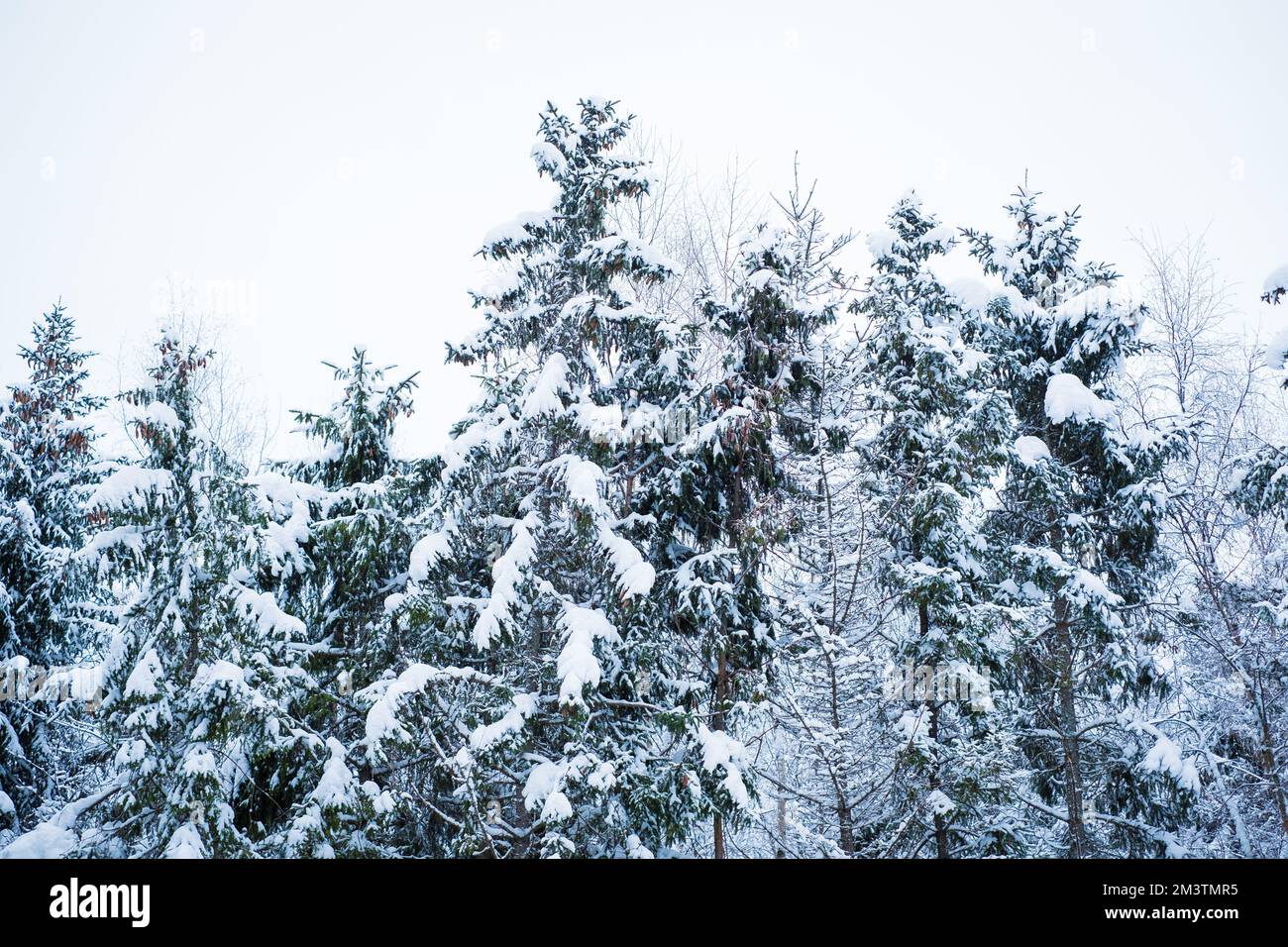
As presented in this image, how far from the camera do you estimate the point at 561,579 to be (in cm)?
1075

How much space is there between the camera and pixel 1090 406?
11.5 meters

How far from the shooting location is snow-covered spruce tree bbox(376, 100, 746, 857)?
8.63 m

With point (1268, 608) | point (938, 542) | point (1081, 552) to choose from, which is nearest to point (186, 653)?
point (938, 542)

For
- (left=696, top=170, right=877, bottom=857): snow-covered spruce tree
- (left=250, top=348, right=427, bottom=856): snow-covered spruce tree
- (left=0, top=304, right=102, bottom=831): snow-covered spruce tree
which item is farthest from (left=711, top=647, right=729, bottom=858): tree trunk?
(left=0, top=304, right=102, bottom=831): snow-covered spruce tree

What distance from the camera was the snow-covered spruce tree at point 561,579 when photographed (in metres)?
8.63

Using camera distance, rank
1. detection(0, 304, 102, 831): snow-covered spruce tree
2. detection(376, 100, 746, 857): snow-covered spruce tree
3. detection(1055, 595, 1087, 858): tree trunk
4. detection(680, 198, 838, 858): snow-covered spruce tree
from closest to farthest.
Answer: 1. detection(376, 100, 746, 857): snow-covered spruce tree
2. detection(680, 198, 838, 858): snow-covered spruce tree
3. detection(1055, 595, 1087, 858): tree trunk
4. detection(0, 304, 102, 831): snow-covered spruce tree

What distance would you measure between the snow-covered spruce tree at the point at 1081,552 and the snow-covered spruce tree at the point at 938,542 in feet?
2.60

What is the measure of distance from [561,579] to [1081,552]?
25.0ft

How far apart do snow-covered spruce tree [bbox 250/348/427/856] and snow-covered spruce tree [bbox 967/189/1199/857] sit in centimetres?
827

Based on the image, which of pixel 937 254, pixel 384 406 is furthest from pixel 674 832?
pixel 937 254

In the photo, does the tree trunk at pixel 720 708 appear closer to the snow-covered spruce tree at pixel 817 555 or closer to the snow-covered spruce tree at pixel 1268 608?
the snow-covered spruce tree at pixel 817 555

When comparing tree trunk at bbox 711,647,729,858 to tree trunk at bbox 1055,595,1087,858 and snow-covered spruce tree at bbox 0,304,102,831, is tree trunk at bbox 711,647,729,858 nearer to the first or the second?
tree trunk at bbox 1055,595,1087,858

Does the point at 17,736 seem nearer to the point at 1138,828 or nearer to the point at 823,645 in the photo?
the point at 823,645

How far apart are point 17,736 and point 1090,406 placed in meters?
16.7
